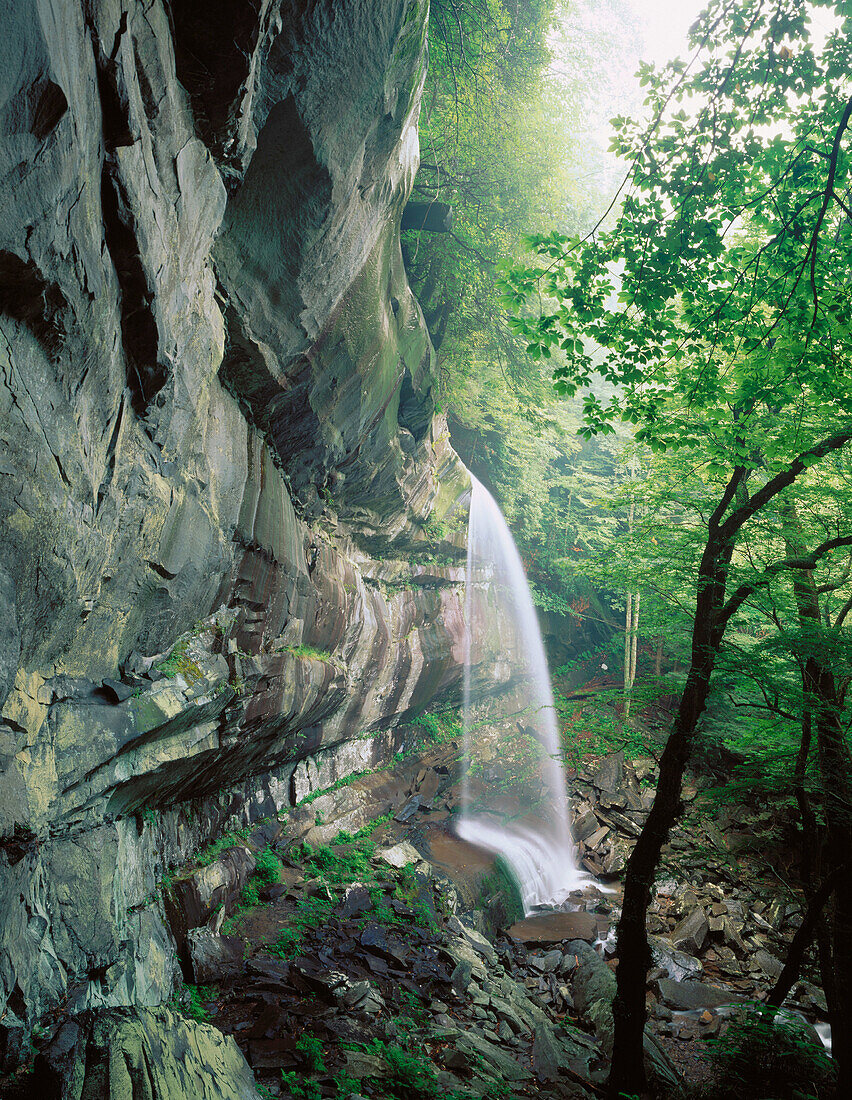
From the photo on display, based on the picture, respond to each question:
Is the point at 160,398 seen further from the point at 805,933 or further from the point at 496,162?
the point at 496,162

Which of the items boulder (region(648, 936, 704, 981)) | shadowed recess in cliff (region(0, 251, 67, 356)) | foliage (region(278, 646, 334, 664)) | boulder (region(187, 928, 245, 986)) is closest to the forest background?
shadowed recess in cliff (region(0, 251, 67, 356))

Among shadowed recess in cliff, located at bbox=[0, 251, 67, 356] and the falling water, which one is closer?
shadowed recess in cliff, located at bbox=[0, 251, 67, 356]

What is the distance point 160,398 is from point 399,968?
7477mm

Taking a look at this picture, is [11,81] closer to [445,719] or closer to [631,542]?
[631,542]

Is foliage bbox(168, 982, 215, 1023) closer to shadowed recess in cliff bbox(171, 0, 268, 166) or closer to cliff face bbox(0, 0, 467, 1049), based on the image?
cliff face bbox(0, 0, 467, 1049)

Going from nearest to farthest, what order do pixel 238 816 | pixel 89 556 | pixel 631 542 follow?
pixel 89 556 < pixel 238 816 < pixel 631 542

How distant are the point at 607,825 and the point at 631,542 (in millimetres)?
9113

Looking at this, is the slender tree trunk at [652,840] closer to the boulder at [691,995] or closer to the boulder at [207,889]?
the boulder at [691,995]

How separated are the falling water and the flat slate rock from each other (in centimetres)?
71

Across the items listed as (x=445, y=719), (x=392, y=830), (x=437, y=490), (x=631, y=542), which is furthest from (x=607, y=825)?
(x=437, y=490)

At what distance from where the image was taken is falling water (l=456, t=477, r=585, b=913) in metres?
14.4

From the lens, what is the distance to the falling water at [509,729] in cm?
1438

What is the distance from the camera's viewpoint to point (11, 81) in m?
1.89

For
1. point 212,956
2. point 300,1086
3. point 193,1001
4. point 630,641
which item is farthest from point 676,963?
point 630,641
